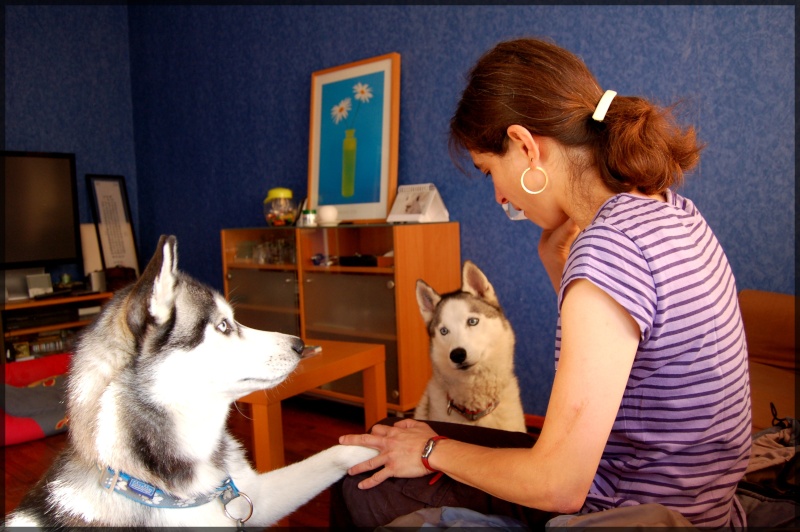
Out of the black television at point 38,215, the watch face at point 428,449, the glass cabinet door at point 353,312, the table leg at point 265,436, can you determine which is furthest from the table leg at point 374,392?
the black television at point 38,215

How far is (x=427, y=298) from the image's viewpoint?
6.58 feet

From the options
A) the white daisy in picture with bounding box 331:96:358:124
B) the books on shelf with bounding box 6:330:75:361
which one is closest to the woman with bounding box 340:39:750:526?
the white daisy in picture with bounding box 331:96:358:124

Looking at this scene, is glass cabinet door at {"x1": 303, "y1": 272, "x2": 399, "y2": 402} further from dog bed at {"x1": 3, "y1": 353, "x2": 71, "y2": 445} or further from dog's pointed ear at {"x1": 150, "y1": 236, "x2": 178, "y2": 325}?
dog's pointed ear at {"x1": 150, "y1": 236, "x2": 178, "y2": 325}

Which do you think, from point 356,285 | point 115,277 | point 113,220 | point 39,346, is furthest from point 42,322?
point 356,285

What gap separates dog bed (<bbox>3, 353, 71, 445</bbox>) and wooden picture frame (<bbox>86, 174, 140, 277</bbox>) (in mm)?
1675

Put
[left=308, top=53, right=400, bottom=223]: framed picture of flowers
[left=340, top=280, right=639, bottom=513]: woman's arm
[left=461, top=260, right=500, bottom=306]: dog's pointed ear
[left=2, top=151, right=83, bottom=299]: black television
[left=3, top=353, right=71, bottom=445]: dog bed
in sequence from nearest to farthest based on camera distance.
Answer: [left=340, top=280, right=639, bottom=513]: woman's arm, [left=461, top=260, right=500, bottom=306]: dog's pointed ear, [left=3, top=353, right=71, bottom=445]: dog bed, [left=308, top=53, right=400, bottom=223]: framed picture of flowers, [left=2, top=151, right=83, bottom=299]: black television

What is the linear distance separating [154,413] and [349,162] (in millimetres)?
2568

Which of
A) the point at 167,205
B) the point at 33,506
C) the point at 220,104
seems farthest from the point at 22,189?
the point at 33,506

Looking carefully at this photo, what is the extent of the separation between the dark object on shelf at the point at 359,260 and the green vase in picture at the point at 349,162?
54 cm

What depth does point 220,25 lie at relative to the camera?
4285mm

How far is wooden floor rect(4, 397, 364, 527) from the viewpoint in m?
Answer: 1.98

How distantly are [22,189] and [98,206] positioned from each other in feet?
2.24

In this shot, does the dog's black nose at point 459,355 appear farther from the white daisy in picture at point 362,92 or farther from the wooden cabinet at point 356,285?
the white daisy in picture at point 362,92

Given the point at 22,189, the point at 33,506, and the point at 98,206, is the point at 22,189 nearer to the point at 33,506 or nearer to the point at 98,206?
the point at 98,206
